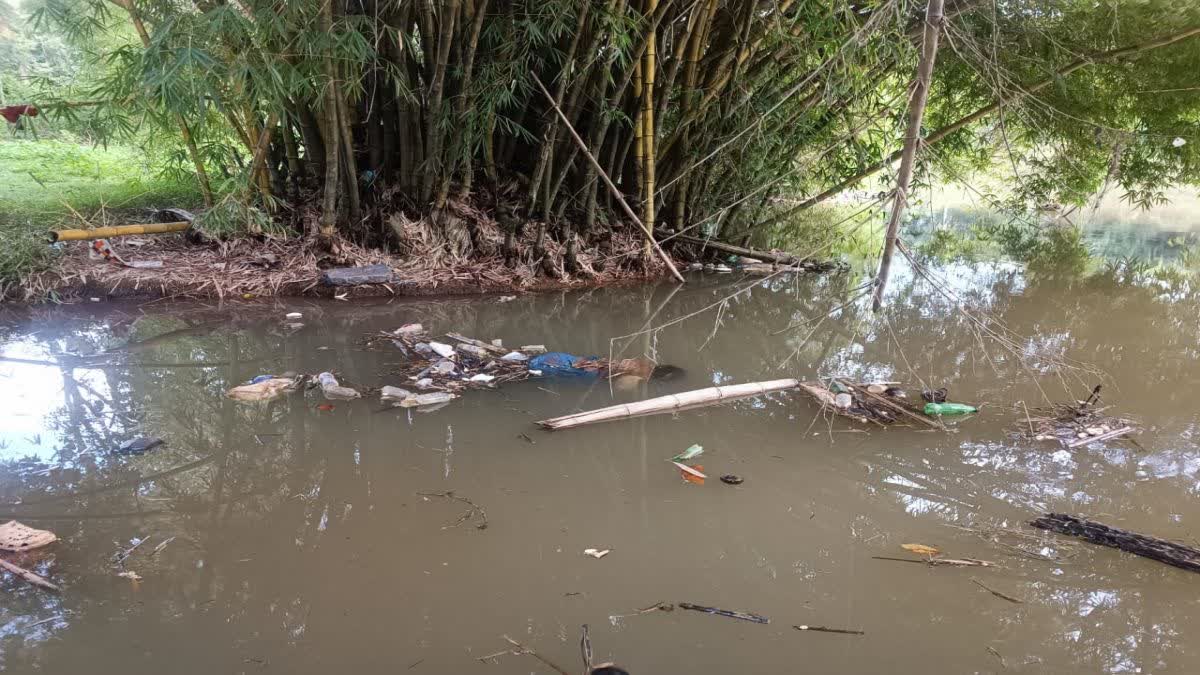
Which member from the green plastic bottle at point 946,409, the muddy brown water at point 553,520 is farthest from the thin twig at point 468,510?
the green plastic bottle at point 946,409

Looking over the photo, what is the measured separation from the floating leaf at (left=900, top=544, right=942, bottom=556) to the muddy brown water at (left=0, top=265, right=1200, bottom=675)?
0.03 metres

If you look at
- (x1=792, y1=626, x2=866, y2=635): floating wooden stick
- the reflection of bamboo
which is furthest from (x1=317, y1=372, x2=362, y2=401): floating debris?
(x1=792, y1=626, x2=866, y2=635): floating wooden stick

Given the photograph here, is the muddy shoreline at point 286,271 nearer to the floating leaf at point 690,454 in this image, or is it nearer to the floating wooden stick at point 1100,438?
the floating leaf at point 690,454

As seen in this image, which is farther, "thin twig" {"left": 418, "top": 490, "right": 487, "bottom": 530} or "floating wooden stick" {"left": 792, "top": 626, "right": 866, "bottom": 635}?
"thin twig" {"left": 418, "top": 490, "right": 487, "bottom": 530}

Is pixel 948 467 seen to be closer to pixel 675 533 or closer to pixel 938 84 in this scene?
pixel 675 533

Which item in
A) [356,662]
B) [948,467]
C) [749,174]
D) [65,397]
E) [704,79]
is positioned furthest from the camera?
[749,174]

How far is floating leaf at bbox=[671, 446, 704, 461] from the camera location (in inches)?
98.8

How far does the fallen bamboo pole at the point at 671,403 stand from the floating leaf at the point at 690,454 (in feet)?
1.06

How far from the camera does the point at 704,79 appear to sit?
505 centimetres

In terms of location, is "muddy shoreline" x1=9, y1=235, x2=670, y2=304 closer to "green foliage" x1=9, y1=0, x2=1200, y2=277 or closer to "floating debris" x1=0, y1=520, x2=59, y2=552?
"green foliage" x1=9, y1=0, x2=1200, y2=277

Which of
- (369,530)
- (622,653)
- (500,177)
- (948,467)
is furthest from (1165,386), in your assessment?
(500,177)

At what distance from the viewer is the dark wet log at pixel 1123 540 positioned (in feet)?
6.41

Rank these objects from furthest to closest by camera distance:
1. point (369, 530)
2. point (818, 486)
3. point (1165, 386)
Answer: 1. point (1165, 386)
2. point (818, 486)
3. point (369, 530)

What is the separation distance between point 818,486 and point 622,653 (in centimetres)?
102
